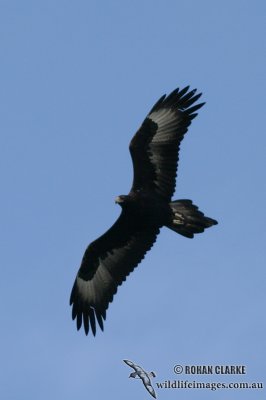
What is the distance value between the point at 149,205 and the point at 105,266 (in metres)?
2.15

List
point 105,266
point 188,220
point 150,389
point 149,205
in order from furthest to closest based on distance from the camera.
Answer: point 105,266, point 150,389, point 149,205, point 188,220

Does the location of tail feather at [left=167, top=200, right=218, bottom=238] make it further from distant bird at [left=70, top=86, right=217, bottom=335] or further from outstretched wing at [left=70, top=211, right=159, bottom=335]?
outstretched wing at [left=70, top=211, right=159, bottom=335]

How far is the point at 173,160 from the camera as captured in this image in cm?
1391

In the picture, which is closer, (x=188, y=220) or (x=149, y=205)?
(x=188, y=220)

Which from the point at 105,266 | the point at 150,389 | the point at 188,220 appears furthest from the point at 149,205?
the point at 150,389

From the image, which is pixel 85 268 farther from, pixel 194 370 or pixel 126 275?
pixel 194 370

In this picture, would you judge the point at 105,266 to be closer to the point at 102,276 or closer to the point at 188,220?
the point at 102,276

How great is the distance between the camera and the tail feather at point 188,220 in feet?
43.8

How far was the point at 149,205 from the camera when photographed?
13625 millimetres

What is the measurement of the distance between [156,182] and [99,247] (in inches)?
81.3

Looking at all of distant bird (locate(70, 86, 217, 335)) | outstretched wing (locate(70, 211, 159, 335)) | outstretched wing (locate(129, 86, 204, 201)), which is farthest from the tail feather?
outstretched wing (locate(70, 211, 159, 335))

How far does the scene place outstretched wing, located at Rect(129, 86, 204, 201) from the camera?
13891 millimetres

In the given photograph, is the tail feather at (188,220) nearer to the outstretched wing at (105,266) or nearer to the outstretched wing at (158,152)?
the outstretched wing at (158,152)

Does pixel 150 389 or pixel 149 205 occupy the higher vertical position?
pixel 149 205
